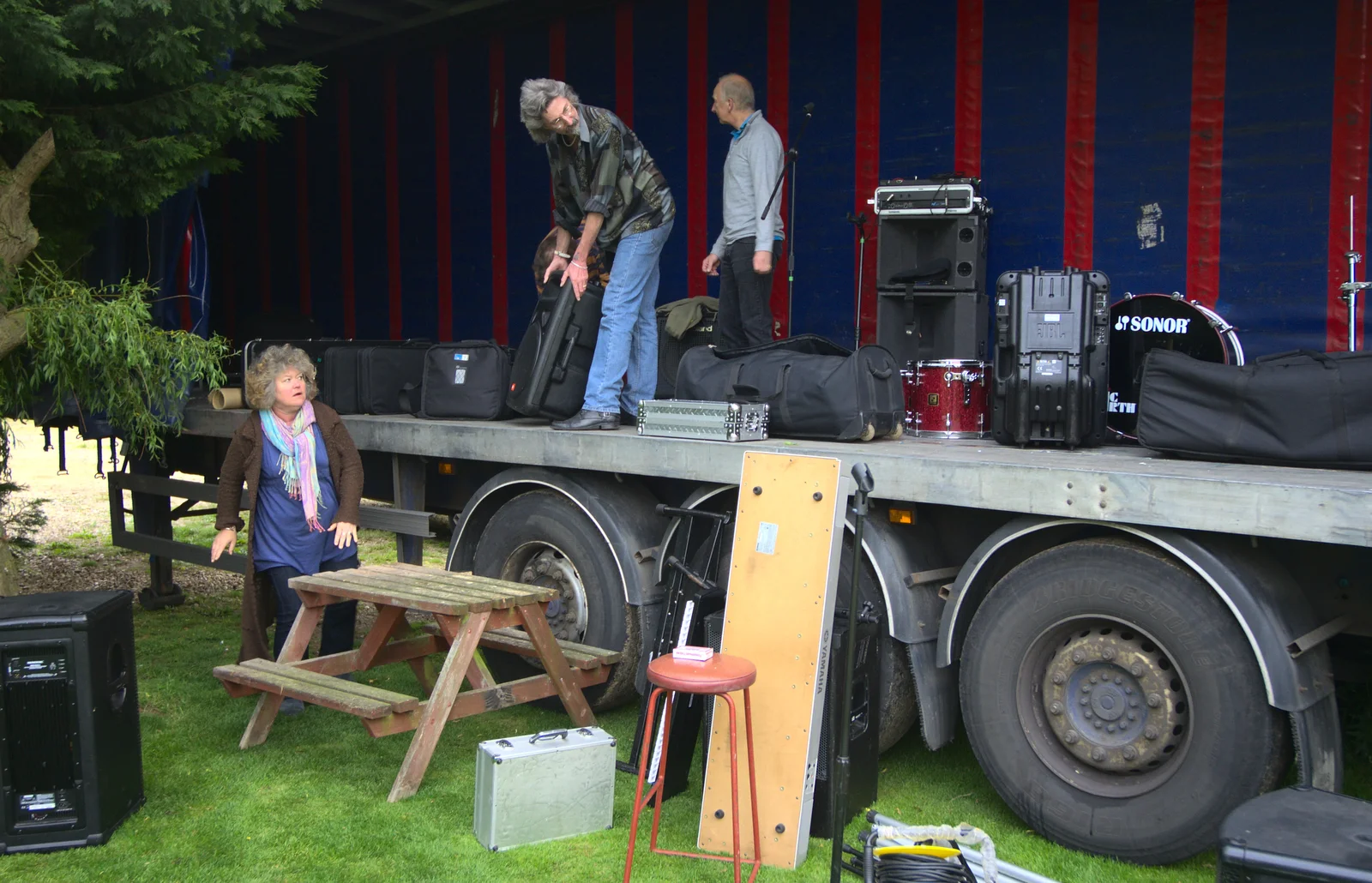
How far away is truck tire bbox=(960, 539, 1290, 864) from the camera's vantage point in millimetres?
3094

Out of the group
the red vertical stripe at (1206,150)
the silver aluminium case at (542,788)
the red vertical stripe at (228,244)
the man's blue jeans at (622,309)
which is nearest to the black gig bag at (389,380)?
the man's blue jeans at (622,309)

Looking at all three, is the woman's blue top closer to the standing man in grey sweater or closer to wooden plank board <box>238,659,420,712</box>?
wooden plank board <box>238,659,420,712</box>

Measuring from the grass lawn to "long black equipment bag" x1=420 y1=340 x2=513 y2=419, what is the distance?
1418 millimetres

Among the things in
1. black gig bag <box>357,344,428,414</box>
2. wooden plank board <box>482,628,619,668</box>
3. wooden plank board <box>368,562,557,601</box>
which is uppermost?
black gig bag <box>357,344,428,414</box>

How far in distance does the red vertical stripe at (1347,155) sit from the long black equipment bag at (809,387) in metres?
1.98

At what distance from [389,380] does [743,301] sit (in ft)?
6.44

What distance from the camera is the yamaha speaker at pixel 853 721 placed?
3.59m

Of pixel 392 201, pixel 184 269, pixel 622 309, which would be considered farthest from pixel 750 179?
pixel 392 201

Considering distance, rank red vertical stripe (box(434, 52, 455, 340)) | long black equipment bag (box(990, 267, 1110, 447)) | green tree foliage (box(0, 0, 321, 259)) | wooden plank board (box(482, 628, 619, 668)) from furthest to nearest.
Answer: red vertical stripe (box(434, 52, 455, 340)) < green tree foliage (box(0, 0, 321, 259)) < wooden plank board (box(482, 628, 619, 668)) < long black equipment bag (box(990, 267, 1110, 447))

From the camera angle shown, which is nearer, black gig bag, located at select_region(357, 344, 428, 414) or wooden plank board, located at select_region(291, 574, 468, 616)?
wooden plank board, located at select_region(291, 574, 468, 616)

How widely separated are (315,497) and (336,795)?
141cm

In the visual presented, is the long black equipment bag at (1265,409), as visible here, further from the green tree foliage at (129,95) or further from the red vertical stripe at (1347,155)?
the green tree foliage at (129,95)

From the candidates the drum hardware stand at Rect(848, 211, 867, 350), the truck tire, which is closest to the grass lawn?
the truck tire

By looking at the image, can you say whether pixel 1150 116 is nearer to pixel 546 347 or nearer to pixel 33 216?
pixel 546 347
